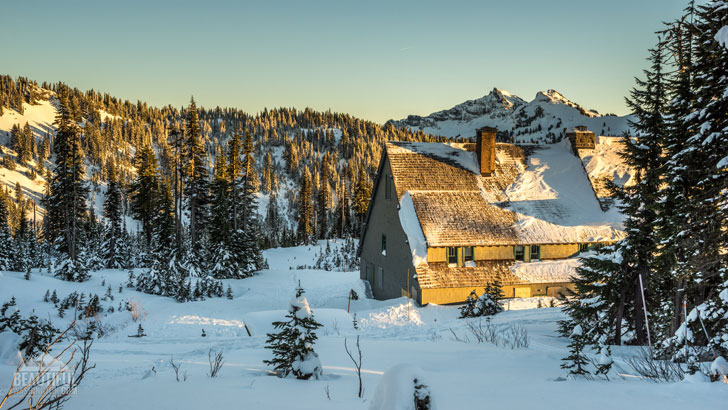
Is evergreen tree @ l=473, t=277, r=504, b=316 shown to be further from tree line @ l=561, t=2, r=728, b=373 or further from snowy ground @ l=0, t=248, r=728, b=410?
tree line @ l=561, t=2, r=728, b=373

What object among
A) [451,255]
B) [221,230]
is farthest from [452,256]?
[221,230]

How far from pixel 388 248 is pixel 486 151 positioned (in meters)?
8.65

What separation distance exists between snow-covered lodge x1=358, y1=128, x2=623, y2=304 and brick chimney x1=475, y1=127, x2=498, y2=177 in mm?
63

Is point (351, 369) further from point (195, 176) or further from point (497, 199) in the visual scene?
point (195, 176)

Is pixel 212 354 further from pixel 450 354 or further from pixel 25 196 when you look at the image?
pixel 25 196

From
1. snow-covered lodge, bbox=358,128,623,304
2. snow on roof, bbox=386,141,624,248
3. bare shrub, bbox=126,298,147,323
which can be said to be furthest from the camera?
snow on roof, bbox=386,141,624,248

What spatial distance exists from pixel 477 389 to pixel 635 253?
27.8ft

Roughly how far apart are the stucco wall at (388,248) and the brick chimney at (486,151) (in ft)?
19.2

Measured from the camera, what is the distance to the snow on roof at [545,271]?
2106 cm

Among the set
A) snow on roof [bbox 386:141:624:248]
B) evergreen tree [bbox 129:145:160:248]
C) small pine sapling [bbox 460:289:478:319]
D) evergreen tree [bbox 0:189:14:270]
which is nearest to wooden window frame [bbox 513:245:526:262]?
snow on roof [bbox 386:141:624:248]

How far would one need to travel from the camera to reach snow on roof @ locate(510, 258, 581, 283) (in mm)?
21062

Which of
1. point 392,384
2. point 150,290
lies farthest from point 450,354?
point 150,290

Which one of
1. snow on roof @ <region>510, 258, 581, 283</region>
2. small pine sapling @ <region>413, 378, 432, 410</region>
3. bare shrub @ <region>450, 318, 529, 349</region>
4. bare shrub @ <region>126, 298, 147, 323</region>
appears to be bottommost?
bare shrub @ <region>126, 298, 147, 323</region>

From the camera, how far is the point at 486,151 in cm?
2431
